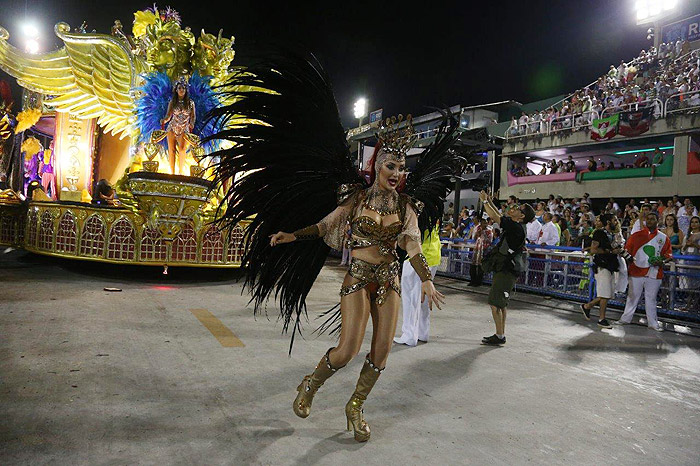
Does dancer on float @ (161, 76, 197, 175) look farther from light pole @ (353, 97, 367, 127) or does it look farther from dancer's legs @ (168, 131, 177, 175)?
light pole @ (353, 97, 367, 127)

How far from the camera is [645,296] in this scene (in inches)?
302

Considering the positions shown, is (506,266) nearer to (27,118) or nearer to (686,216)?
(686,216)

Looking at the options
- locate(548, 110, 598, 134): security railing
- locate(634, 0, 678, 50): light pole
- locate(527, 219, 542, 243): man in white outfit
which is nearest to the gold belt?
locate(527, 219, 542, 243): man in white outfit

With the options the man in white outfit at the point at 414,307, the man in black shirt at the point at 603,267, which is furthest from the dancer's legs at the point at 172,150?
the man in black shirt at the point at 603,267

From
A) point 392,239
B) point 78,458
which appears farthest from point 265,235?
point 78,458

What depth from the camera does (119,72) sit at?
33.6ft

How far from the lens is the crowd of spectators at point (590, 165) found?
20666mm

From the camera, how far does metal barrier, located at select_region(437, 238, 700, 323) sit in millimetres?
Answer: 8109

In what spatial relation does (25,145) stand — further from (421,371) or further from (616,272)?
(616,272)

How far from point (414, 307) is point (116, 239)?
256 inches

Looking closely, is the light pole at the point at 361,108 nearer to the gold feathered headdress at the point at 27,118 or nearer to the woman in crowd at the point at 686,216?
the gold feathered headdress at the point at 27,118

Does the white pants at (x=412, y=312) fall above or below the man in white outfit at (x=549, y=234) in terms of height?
below

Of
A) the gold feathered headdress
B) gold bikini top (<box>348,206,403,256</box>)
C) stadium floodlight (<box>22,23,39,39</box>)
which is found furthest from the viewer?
stadium floodlight (<box>22,23,39,39</box>)

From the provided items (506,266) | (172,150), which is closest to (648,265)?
(506,266)
